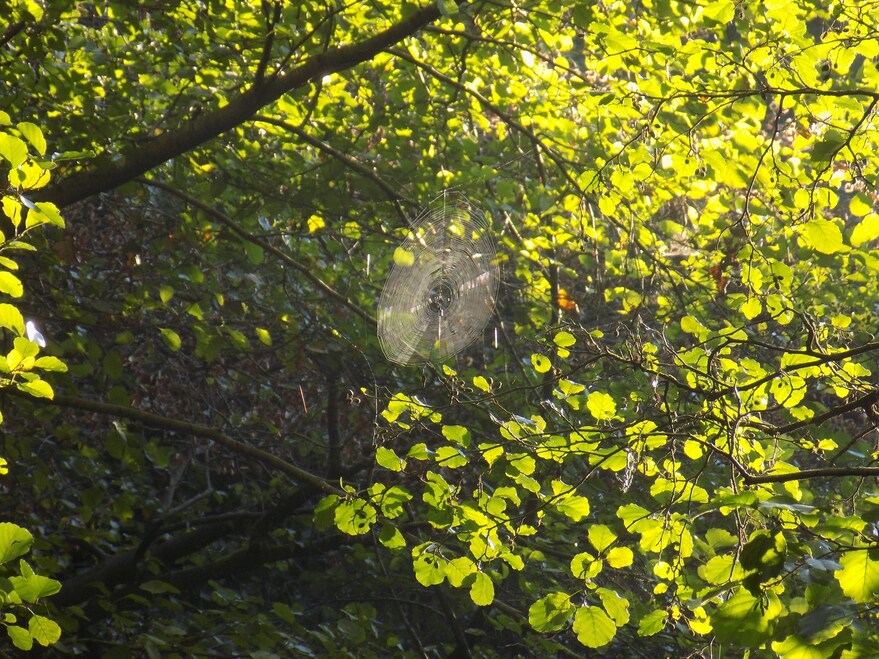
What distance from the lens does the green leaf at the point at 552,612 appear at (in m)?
1.99

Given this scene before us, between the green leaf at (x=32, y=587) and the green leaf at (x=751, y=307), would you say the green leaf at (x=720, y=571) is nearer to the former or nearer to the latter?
the green leaf at (x=751, y=307)

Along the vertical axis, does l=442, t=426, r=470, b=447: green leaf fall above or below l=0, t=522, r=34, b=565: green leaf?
above

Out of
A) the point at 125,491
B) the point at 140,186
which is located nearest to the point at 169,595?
the point at 125,491

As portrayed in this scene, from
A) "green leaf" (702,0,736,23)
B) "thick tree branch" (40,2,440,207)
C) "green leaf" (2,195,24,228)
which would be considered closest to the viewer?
"green leaf" (2,195,24,228)

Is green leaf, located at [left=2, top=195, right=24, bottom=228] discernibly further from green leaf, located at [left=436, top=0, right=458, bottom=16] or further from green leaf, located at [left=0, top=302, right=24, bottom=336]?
green leaf, located at [left=436, top=0, right=458, bottom=16]

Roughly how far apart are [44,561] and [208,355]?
1.02 metres

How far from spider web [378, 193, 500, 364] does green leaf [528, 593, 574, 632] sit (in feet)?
6.86

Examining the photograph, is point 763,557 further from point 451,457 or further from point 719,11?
point 719,11

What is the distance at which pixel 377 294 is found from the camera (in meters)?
5.54

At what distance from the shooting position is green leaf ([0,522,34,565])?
1.74 metres

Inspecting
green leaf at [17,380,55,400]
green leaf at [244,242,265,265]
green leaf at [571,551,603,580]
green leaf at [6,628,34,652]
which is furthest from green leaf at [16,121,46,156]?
A: green leaf at [244,242,265,265]

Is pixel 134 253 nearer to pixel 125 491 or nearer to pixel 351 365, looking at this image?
pixel 351 365

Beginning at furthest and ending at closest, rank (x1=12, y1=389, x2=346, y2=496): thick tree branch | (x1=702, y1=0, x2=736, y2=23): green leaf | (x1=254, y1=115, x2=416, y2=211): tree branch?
(x1=254, y1=115, x2=416, y2=211): tree branch
(x1=12, y1=389, x2=346, y2=496): thick tree branch
(x1=702, y1=0, x2=736, y2=23): green leaf

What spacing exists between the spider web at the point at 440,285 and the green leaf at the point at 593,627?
2.18 m
